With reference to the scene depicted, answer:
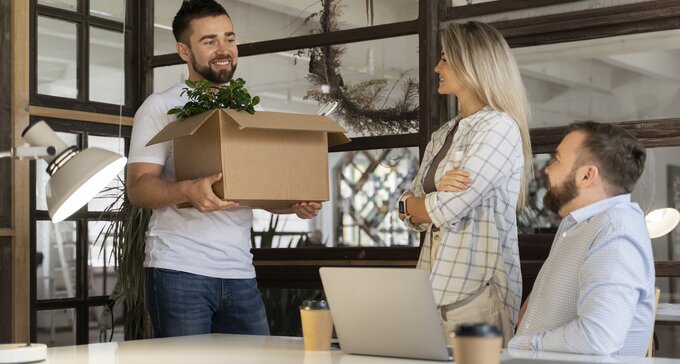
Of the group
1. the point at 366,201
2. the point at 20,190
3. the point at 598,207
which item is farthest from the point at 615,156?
the point at 20,190

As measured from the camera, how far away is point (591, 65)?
3.38m

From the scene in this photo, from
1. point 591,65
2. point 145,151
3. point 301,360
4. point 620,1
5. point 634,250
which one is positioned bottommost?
point 301,360

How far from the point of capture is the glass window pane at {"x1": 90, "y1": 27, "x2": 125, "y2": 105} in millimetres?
4449

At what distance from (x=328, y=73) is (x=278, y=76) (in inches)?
10.0

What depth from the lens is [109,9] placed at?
4.52 m

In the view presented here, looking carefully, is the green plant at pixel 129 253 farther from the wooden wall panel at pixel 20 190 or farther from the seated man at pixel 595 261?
the seated man at pixel 595 261

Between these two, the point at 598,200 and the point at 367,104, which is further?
the point at 367,104

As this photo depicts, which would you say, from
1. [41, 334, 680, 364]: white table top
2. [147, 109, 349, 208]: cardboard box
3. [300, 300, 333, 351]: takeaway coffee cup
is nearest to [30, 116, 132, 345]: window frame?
[147, 109, 349, 208]: cardboard box

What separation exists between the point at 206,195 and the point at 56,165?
0.77 meters

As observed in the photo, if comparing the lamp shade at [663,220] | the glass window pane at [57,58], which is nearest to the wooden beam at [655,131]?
the lamp shade at [663,220]

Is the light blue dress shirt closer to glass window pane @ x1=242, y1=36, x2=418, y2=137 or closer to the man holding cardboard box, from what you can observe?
the man holding cardboard box

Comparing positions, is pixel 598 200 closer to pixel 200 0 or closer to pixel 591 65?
pixel 591 65

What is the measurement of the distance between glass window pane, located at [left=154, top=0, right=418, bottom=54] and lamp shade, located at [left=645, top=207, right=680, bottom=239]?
120 centimetres

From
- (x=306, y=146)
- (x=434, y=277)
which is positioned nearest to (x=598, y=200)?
(x=434, y=277)
